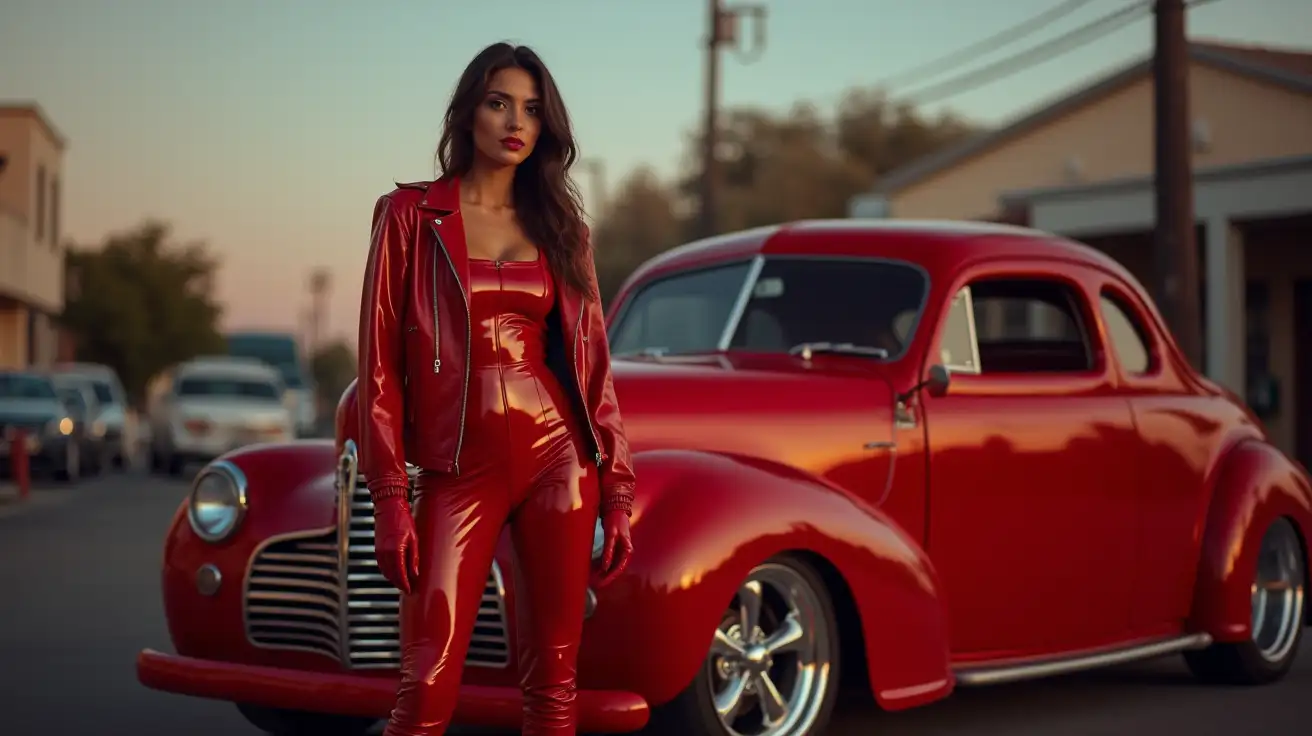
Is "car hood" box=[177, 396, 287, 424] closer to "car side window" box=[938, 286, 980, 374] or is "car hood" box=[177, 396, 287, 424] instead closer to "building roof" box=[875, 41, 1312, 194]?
"building roof" box=[875, 41, 1312, 194]

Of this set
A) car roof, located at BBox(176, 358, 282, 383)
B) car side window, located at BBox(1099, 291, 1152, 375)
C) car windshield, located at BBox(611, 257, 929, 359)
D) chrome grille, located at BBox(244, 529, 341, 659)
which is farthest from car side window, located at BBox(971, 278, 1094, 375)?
car roof, located at BBox(176, 358, 282, 383)

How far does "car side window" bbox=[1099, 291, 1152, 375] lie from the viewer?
24.2 ft

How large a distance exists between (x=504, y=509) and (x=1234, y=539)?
164 inches

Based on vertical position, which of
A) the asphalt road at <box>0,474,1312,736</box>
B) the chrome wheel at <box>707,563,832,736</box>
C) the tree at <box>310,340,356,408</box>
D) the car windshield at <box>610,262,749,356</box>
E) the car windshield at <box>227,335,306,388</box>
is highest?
the tree at <box>310,340,356,408</box>

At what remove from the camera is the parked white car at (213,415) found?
27.1m

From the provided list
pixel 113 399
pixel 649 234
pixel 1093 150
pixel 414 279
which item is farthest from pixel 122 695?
pixel 649 234

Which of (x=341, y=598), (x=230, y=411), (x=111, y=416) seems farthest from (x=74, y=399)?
(x=341, y=598)

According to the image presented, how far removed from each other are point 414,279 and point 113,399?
2958 centimetres

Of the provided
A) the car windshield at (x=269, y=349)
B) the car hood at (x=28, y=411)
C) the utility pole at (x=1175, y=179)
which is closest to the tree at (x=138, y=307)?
the car windshield at (x=269, y=349)

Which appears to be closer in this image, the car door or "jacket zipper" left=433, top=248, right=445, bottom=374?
"jacket zipper" left=433, top=248, right=445, bottom=374

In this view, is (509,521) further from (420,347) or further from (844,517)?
(844,517)

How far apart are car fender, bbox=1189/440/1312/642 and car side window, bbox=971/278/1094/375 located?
0.81m

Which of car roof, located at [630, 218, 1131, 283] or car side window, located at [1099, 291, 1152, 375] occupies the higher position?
car roof, located at [630, 218, 1131, 283]

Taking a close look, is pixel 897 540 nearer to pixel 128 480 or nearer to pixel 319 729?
pixel 319 729
